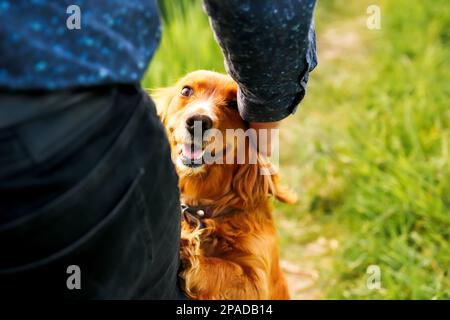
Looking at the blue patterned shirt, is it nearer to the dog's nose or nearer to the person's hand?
the person's hand

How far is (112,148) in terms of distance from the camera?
4.36ft

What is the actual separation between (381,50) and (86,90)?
14.4ft

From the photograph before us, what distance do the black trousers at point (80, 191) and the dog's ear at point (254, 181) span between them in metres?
0.95

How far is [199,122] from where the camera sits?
2242 millimetres

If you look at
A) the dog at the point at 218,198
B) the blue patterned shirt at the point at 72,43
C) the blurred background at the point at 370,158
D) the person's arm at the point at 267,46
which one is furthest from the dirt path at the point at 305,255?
the blue patterned shirt at the point at 72,43

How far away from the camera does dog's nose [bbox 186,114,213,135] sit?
Result: 7.33 ft

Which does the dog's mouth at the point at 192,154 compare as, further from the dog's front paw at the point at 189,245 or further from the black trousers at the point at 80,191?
the black trousers at the point at 80,191

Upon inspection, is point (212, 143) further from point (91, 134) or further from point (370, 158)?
point (370, 158)

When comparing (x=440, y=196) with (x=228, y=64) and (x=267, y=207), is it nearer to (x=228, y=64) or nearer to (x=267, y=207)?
(x=267, y=207)

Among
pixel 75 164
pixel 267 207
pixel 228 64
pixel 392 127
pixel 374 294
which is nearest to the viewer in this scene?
pixel 75 164

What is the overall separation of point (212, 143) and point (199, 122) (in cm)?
12

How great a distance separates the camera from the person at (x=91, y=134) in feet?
4.02

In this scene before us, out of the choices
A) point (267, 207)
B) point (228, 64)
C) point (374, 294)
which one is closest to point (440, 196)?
point (374, 294)

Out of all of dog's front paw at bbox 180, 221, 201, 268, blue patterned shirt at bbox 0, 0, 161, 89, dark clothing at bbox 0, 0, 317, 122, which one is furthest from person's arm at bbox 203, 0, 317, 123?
dog's front paw at bbox 180, 221, 201, 268
